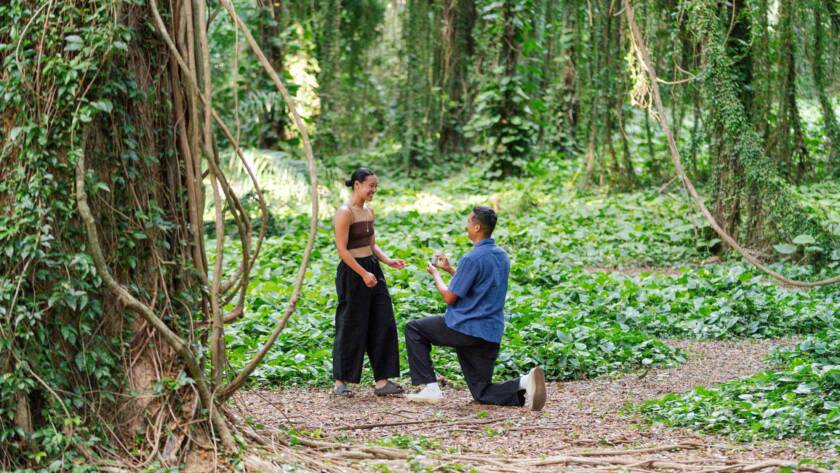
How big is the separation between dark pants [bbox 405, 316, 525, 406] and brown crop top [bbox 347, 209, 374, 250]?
2.15 feet

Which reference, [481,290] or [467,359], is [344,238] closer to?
[481,290]

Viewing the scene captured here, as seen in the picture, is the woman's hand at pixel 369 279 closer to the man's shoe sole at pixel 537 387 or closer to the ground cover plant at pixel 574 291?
the ground cover plant at pixel 574 291

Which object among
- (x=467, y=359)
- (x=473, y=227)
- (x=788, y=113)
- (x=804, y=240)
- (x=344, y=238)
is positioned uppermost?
(x=788, y=113)

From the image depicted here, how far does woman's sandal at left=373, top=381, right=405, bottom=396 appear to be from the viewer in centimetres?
637

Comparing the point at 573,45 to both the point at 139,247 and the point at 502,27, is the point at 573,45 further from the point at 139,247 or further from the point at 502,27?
the point at 139,247

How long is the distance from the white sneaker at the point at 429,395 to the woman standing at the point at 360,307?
0.24 meters

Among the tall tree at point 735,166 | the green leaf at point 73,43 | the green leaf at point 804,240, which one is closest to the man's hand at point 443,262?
the green leaf at point 73,43

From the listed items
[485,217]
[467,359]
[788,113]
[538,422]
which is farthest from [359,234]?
[788,113]

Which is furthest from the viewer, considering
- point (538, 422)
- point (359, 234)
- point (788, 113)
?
point (788, 113)

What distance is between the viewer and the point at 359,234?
632 cm

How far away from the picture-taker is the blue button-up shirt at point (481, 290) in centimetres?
603

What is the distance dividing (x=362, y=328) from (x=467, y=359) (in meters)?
0.77

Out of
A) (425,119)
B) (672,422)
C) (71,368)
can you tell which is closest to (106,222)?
(71,368)

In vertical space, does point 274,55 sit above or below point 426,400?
above
